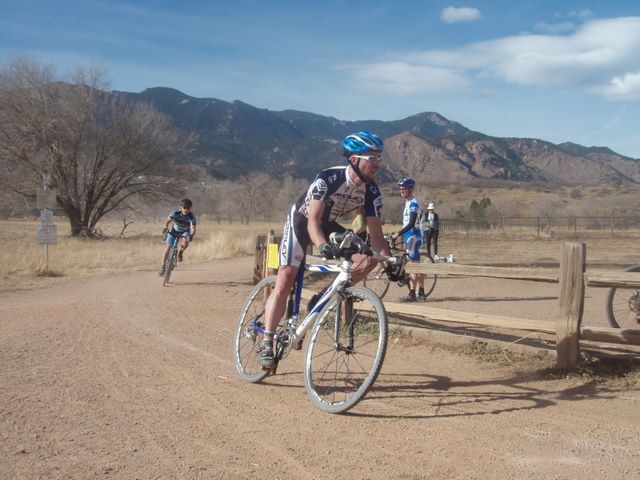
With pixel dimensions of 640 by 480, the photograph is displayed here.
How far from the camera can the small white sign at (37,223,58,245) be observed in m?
15.3

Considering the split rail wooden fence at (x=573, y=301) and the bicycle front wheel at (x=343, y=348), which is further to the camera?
the split rail wooden fence at (x=573, y=301)

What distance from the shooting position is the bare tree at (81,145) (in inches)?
1332

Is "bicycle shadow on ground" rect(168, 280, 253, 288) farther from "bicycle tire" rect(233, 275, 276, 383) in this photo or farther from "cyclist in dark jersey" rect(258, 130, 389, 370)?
"cyclist in dark jersey" rect(258, 130, 389, 370)

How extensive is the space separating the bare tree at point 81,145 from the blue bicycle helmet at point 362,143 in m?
33.6

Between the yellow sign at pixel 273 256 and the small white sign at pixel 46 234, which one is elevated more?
the yellow sign at pixel 273 256

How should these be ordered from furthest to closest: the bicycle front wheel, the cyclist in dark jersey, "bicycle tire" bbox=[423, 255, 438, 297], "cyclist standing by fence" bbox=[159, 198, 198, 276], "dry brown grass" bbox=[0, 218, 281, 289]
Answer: "dry brown grass" bbox=[0, 218, 281, 289], "cyclist standing by fence" bbox=[159, 198, 198, 276], "bicycle tire" bbox=[423, 255, 438, 297], the cyclist in dark jersey, the bicycle front wheel

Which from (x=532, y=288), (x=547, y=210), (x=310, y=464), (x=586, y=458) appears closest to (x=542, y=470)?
(x=586, y=458)

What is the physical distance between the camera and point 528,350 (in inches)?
234

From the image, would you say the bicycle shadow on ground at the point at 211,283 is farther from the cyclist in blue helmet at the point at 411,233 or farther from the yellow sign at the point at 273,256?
the yellow sign at the point at 273,256

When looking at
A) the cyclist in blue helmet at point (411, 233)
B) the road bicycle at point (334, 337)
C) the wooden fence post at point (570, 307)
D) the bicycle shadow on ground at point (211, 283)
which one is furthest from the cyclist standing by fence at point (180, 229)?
the wooden fence post at point (570, 307)

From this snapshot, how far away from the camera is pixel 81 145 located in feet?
117

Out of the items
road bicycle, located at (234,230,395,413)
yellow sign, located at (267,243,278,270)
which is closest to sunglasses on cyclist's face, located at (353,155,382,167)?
road bicycle, located at (234,230,395,413)

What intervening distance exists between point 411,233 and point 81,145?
30.4 m

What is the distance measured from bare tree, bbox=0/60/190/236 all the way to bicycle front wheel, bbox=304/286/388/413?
33503 millimetres
